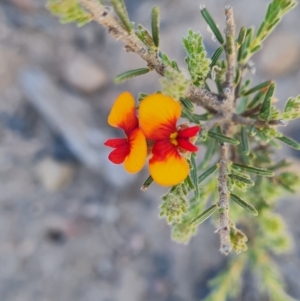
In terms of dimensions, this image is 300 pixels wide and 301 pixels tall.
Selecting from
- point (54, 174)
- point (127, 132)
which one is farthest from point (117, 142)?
point (54, 174)

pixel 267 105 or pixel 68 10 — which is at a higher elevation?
pixel 68 10

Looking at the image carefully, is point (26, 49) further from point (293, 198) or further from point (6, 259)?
point (293, 198)

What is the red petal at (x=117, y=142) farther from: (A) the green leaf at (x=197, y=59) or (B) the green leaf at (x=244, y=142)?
(B) the green leaf at (x=244, y=142)

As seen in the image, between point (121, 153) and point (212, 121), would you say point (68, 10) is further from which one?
point (212, 121)

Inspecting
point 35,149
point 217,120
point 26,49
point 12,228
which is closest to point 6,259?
point 12,228

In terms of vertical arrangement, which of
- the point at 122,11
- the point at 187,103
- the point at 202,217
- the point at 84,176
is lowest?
the point at 84,176

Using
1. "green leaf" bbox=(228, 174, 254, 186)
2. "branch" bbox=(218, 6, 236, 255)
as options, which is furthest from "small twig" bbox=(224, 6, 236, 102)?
"green leaf" bbox=(228, 174, 254, 186)

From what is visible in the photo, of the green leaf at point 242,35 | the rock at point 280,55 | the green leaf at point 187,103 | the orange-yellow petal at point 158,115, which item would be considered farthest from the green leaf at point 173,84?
the rock at point 280,55
